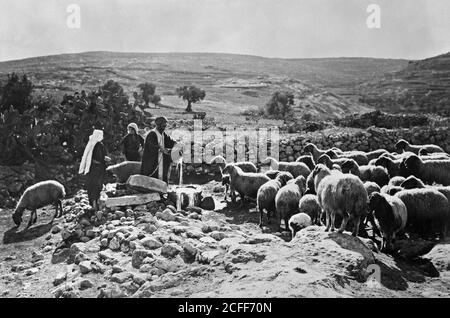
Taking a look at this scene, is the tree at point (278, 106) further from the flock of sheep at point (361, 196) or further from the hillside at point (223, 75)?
the flock of sheep at point (361, 196)

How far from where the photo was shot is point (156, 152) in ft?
35.5

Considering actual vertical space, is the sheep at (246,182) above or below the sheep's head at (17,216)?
above

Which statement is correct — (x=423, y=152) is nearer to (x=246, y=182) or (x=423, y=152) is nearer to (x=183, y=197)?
(x=246, y=182)

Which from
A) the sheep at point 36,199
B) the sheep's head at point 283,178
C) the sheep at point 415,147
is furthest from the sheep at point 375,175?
the sheep at point 36,199

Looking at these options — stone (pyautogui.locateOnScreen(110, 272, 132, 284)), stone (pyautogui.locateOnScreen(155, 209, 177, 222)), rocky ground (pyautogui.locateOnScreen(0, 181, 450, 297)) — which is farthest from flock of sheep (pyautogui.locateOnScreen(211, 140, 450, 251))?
stone (pyautogui.locateOnScreen(110, 272, 132, 284))

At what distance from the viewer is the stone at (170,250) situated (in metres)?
7.03

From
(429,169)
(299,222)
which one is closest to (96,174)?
(299,222)

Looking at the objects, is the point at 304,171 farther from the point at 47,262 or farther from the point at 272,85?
the point at 272,85

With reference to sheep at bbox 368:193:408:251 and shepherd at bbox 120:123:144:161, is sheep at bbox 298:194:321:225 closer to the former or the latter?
sheep at bbox 368:193:408:251

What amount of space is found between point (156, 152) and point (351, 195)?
18.0 feet

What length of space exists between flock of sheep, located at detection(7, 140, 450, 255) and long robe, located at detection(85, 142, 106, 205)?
0.84 meters

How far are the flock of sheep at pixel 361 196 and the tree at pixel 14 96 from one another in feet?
38.3
